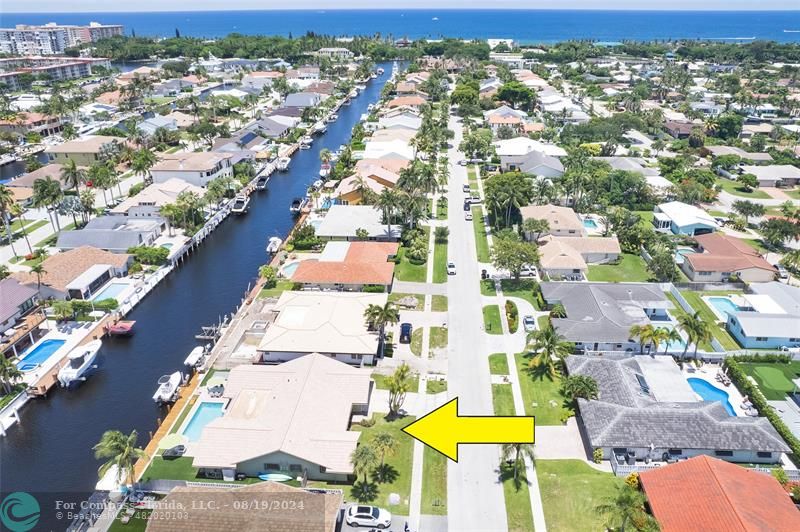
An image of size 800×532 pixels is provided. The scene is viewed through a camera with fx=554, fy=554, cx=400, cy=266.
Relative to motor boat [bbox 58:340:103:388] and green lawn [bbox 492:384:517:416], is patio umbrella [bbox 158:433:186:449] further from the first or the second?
green lawn [bbox 492:384:517:416]

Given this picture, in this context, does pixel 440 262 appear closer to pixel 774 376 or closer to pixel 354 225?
pixel 354 225

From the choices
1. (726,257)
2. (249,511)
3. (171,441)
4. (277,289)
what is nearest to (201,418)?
(171,441)

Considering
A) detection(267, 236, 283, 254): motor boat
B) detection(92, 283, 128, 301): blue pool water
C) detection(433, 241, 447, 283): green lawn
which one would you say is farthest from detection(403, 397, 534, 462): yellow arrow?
detection(267, 236, 283, 254): motor boat

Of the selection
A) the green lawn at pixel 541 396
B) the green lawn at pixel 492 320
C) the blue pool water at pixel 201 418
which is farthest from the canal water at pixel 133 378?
the green lawn at pixel 541 396

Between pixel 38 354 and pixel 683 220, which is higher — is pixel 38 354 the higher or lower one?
the lower one

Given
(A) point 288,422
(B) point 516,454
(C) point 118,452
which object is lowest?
(B) point 516,454

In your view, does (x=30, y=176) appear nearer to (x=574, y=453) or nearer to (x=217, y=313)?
(x=217, y=313)
